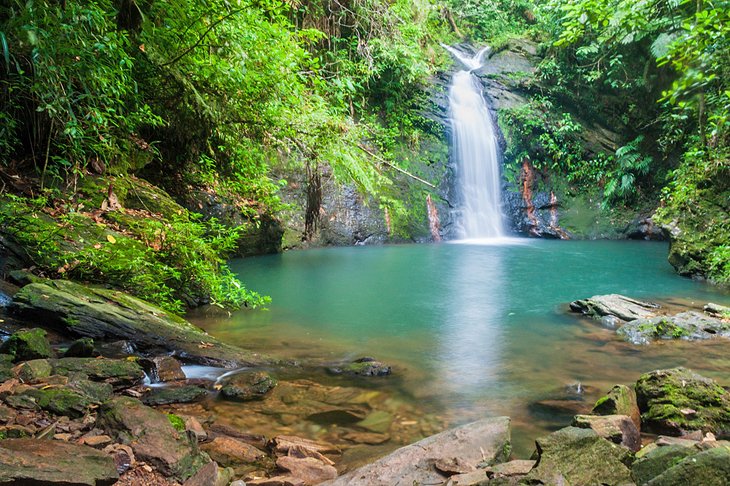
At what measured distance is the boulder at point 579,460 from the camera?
1.89 metres

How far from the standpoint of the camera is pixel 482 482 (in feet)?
6.17

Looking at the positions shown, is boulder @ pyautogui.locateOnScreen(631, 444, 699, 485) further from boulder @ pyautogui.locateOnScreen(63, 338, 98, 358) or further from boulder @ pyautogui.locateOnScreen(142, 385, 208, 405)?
boulder @ pyautogui.locateOnScreen(63, 338, 98, 358)

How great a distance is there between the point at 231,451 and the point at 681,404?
275 cm

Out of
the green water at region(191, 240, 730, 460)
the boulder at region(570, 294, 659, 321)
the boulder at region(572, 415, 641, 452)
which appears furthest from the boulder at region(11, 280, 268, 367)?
the boulder at region(570, 294, 659, 321)

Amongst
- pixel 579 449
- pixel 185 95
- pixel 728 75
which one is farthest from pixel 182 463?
pixel 728 75

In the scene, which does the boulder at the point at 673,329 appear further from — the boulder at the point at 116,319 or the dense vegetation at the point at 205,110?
the boulder at the point at 116,319

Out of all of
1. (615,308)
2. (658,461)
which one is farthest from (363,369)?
(615,308)

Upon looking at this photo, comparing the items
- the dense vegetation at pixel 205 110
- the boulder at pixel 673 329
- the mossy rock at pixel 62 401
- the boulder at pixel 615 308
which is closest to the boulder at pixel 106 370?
the mossy rock at pixel 62 401

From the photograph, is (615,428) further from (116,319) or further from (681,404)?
(116,319)

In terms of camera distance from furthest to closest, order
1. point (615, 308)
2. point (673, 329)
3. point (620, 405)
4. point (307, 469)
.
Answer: point (615, 308), point (673, 329), point (620, 405), point (307, 469)

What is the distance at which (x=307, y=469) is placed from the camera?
2.43m

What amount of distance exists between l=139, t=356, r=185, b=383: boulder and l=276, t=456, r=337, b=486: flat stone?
1330 millimetres

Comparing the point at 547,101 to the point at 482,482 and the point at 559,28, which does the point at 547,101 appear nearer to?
the point at 559,28

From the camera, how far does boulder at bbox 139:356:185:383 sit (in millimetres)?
3387
